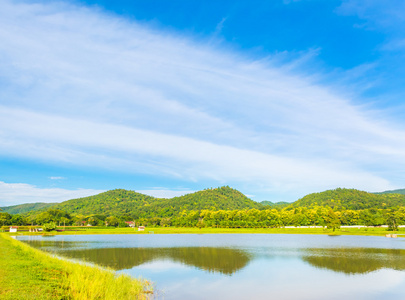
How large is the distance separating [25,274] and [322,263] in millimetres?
27951

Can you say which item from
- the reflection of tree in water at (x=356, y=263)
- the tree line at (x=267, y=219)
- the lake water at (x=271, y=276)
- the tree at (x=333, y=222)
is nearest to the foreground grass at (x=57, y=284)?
the lake water at (x=271, y=276)

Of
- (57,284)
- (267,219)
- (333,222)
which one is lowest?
(57,284)

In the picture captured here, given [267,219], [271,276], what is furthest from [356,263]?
[267,219]

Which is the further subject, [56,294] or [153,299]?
[153,299]

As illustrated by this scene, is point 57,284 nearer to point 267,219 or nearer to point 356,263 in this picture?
point 356,263

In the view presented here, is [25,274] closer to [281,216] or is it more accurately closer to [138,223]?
[281,216]

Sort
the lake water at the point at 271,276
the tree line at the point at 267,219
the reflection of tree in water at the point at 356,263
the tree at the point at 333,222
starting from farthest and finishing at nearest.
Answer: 1. the tree line at the point at 267,219
2. the tree at the point at 333,222
3. the reflection of tree in water at the point at 356,263
4. the lake water at the point at 271,276

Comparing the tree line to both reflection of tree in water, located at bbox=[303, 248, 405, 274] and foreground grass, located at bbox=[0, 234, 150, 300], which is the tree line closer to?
reflection of tree in water, located at bbox=[303, 248, 405, 274]

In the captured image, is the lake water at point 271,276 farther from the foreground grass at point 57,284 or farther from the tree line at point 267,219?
the tree line at point 267,219

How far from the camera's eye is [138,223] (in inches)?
6260

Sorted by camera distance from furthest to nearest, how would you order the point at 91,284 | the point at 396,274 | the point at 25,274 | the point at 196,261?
the point at 196,261 < the point at 396,274 < the point at 25,274 < the point at 91,284

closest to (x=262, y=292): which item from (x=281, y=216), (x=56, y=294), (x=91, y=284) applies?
(x=91, y=284)

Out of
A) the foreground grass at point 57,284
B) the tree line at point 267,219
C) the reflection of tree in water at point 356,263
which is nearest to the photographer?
the foreground grass at point 57,284

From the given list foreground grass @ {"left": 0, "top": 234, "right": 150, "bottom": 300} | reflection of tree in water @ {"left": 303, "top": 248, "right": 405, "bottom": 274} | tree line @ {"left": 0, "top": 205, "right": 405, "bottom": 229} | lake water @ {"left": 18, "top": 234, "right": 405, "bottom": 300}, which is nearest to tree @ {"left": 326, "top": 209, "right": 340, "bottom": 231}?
tree line @ {"left": 0, "top": 205, "right": 405, "bottom": 229}
